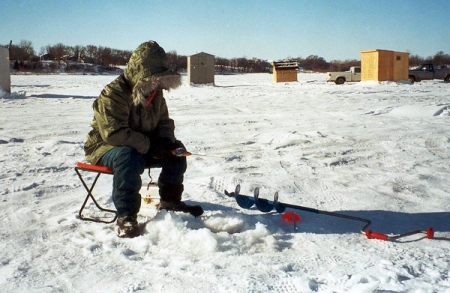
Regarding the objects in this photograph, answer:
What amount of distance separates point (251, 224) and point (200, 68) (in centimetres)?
2279

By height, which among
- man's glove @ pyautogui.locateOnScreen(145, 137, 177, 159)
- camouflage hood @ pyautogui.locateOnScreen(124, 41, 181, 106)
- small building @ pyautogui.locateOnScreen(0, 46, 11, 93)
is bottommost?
man's glove @ pyautogui.locateOnScreen(145, 137, 177, 159)

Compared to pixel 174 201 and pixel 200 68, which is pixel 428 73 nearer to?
pixel 200 68

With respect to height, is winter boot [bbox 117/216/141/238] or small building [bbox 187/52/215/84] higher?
small building [bbox 187/52/215/84]

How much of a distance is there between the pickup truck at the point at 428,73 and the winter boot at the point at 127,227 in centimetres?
2616

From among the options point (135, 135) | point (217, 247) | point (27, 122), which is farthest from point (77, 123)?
point (217, 247)

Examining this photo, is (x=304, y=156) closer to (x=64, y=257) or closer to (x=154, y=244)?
(x=154, y=244)

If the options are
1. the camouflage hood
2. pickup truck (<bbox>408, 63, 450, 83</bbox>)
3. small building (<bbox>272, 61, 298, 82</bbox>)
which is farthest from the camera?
small building (<bbox>272, 61, 298, 82</bbox>)

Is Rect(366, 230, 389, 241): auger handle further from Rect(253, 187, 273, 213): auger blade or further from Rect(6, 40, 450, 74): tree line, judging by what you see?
Rect(6, 40, 450, 74): tree line

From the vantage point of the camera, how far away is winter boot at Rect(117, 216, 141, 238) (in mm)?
2932

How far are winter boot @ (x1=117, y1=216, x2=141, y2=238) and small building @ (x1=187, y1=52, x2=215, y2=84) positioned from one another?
22.7m

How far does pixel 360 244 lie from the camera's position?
9.45ft

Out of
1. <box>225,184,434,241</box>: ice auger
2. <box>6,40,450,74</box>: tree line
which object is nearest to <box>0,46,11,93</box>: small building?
<box>225,184,434,241</box>: ice auger

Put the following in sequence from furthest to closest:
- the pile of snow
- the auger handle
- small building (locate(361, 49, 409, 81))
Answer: small building (locate(361, 49, 409, 81))
the auger handle
the pile of snow

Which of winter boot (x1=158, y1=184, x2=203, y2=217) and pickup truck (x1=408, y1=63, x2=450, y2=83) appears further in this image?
pickup truck (x1=408, y1=63, x2=450, y2=83)
